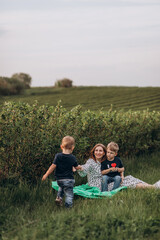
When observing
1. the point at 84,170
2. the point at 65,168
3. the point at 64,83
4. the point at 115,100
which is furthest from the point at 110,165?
the point at 64,83

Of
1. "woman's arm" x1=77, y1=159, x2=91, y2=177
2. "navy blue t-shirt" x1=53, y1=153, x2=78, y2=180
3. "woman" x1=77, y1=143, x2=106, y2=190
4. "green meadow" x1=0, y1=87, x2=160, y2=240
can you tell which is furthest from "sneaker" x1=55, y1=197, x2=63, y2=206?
"woman" x1=77, y1=143, x2=106, y2=190

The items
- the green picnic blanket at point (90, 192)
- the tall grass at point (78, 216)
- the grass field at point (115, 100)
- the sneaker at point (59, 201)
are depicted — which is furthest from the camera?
the grass field at point (115, 100)

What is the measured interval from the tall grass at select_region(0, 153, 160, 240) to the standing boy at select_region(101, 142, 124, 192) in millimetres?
556

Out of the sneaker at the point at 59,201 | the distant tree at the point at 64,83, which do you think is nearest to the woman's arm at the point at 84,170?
the sneaker at the point at 59,201

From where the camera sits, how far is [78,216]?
4184mm

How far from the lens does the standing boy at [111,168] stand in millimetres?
6176

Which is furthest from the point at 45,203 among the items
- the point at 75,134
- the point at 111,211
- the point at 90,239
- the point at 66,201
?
the point at 75,134

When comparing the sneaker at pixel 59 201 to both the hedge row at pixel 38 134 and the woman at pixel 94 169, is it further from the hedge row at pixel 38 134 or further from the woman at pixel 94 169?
the hedge row at pixel 38 134

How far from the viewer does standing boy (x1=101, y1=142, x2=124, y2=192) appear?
6.18 meters

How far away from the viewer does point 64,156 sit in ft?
16.9

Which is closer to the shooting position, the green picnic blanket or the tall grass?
the tall grass

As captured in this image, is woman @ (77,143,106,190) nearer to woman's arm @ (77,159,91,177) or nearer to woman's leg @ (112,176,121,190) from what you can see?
woman's arm @ (77,159,91,177)

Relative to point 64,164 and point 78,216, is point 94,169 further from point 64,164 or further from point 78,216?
point 78,216

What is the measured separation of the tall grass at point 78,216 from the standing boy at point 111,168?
21.9 inches
